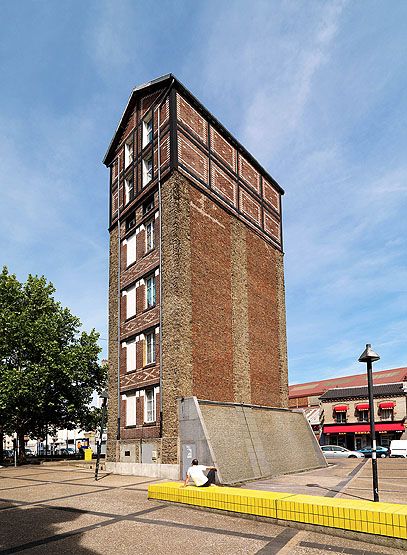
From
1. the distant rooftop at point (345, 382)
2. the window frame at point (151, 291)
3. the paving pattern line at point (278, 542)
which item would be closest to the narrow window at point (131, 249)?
the window frame at point (151, 291)

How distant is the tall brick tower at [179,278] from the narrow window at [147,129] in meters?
0.07

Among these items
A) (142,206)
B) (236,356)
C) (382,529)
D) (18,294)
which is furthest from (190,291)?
(18,294)

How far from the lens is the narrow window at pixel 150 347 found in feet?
89.1

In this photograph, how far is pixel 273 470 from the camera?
80.8 ft

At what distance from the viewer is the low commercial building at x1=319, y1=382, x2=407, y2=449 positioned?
56.6m

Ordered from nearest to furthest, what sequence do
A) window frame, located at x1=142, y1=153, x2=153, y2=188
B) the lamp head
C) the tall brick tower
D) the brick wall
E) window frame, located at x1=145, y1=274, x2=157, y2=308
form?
1. the lamp head
2. the brick wall
3. the tall brick tower
4. window frame, located at x1=145, y1=274, x2=157, y2=308
5. window frame, located at x1=142, y1=153, x2=153, y2=188

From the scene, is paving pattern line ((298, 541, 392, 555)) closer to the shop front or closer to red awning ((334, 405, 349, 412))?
the shop front

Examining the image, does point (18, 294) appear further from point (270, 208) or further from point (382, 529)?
point (382, 529)

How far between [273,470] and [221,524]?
42.8 ft

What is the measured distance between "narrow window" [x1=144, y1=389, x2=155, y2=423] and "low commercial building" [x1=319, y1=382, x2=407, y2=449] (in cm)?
3901

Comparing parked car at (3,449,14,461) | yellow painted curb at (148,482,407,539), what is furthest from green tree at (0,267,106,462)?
yellow painted curb at (148,482,407,539)

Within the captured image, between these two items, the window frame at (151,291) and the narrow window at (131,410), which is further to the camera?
the narrow window at (131,410)

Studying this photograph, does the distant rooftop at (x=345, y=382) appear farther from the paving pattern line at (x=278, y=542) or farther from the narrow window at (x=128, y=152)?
the paving pattern line at (x=278, y=542)

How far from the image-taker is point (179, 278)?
25.3 m
